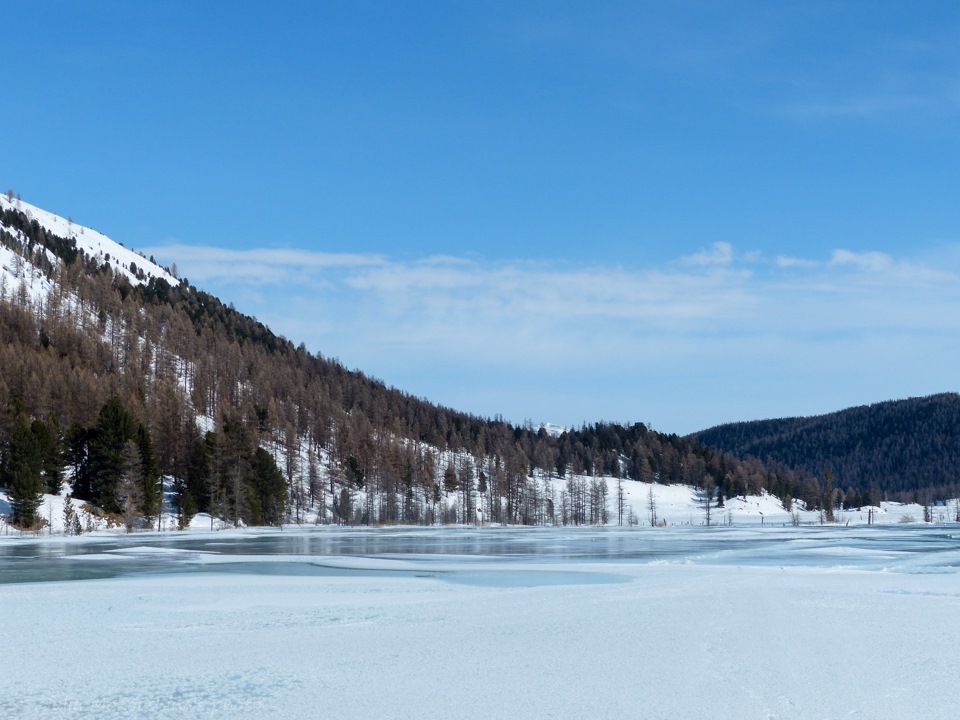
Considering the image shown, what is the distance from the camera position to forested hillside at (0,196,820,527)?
78.5 meters

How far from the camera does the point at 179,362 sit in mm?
167125

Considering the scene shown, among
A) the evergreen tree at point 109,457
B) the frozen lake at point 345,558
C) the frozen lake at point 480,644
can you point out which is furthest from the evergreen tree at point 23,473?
the frozen lake at point 480,644

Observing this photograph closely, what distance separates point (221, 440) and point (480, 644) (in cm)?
8324

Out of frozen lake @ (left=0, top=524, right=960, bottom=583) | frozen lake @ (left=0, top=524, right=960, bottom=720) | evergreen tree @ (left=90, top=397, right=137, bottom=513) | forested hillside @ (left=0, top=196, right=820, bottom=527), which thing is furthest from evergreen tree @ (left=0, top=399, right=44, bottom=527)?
frozen lake @ (left=0, top=524, right=960, bottom=720)

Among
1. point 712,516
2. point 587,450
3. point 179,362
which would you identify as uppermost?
point 179,362

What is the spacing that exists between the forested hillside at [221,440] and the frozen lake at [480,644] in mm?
51351

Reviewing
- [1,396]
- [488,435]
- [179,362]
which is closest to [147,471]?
[1,396]

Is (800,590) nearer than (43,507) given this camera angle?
Yes

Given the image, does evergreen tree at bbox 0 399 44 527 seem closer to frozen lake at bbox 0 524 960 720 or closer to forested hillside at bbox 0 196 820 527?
forested hillside at bbox 0 196 820 527

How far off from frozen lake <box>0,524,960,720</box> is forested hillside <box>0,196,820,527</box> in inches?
2022

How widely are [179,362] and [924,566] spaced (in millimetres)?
152687

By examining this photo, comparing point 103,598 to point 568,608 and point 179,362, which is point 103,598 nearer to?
point 568,608

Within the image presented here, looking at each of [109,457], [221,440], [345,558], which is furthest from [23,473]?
[345,558]

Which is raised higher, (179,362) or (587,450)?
(179,362)
